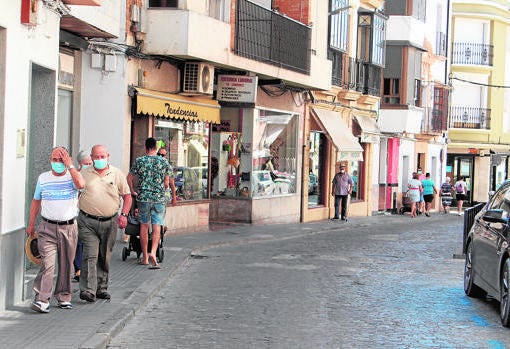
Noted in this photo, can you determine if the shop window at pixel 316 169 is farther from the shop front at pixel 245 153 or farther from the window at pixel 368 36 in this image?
the window at pixel 368 36

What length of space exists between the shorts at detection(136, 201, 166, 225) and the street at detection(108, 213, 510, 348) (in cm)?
94

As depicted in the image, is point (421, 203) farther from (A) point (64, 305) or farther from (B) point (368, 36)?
(A) point (64, 305)

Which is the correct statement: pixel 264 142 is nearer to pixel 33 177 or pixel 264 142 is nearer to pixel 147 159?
pixel 147 159

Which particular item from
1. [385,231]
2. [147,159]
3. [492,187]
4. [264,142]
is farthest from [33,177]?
[492,187]

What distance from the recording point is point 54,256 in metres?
9.89

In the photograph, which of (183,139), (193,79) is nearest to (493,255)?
(193,79)

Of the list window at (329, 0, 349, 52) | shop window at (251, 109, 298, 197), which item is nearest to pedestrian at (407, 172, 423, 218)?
window at (329, 0, 349, 52)

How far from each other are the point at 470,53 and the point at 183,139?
34.2m

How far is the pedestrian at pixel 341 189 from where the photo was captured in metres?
30.1

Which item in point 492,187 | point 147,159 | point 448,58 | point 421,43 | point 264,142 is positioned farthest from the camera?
point 492,187

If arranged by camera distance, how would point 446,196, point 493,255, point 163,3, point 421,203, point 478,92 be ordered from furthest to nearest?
point 478,92, point 446,196, point 421,203, point 163,3, point 493,255

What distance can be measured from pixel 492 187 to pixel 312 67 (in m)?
29.9

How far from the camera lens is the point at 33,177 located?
11.6 metres

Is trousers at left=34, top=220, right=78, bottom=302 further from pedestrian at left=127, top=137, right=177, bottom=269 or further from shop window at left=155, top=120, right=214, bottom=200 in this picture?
shop window at left=155, top=120, right=214, bottom=200
